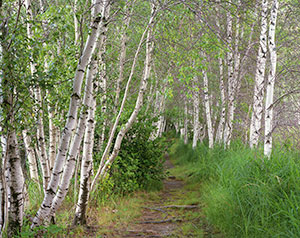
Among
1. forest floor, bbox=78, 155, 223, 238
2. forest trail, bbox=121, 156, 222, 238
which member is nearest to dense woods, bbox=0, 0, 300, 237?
forest floor, bbox=78, 155, 223, 238

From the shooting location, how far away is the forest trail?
16.0 ft

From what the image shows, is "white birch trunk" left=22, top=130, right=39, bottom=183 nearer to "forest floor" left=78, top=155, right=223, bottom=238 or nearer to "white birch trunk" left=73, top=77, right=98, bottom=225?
"white birch trunk" left=73, top=77, right=98, bottom=225

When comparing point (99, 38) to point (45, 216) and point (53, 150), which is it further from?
point (45, 216)

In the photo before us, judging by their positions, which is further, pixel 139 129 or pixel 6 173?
pixel 139 129

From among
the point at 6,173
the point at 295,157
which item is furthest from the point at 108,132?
the point at 295,157

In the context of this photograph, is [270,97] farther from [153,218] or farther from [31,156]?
[31,156]

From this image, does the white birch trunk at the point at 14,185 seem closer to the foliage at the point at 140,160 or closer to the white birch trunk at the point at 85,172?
the white birch trunk at the point at 85,172

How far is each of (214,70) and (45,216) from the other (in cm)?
1419

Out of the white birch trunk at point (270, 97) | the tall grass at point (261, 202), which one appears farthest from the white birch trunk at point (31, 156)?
the white birch trunk at point (270, 97)

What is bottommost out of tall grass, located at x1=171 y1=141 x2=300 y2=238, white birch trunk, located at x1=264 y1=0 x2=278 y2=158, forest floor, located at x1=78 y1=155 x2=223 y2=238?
forest floor, located at x1=78 y1=155 x2=223 y2=238

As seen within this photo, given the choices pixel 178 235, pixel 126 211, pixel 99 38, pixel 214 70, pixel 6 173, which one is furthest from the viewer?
pixel 214 70

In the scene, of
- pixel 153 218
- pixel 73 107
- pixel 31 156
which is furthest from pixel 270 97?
pixel 31 156

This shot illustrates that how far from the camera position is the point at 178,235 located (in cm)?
477

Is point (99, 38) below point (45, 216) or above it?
above
